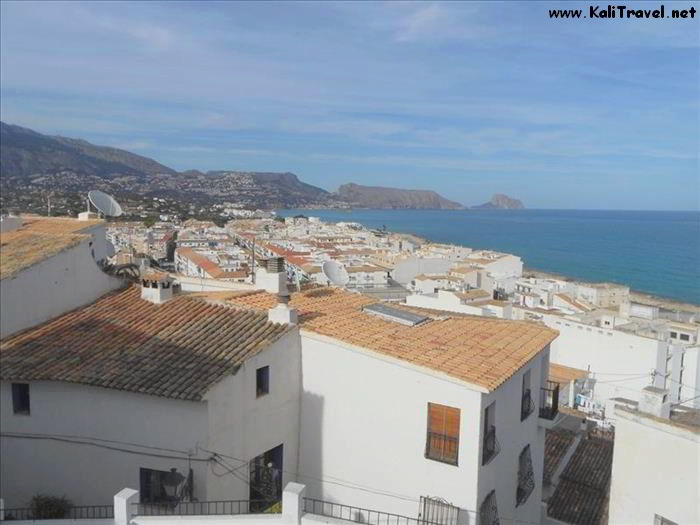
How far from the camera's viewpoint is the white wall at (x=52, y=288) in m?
6.27

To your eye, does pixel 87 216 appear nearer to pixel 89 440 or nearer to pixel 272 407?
pixel 89 440

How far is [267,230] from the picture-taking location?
98375 mm

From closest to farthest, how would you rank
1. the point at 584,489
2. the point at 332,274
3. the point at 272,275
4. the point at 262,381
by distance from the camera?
the point at 262,381 < the point at 272,275 < the point at 584,489 < the point at 332,274

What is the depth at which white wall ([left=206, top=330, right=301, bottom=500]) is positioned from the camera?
735 centimetres

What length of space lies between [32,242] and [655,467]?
8141 mm

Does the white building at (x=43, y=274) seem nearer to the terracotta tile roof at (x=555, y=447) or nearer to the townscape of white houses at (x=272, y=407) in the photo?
the townscape of white houses at (x=272, y=407)

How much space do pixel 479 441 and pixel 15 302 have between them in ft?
19.4

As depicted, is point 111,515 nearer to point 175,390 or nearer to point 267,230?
point 175,390

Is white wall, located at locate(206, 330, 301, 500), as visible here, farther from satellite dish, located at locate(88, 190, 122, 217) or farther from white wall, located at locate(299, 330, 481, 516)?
satellite dish, located at locate(88, 190, 122, 217)

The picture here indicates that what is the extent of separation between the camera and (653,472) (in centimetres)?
727

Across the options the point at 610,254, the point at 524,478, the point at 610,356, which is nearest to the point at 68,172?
the point at 524,478

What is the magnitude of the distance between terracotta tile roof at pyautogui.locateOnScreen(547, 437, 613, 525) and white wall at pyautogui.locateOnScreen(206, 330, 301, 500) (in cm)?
687

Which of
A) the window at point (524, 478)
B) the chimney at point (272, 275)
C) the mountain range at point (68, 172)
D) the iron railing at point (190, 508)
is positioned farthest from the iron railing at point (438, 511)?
the mountain range at point (68, 172)

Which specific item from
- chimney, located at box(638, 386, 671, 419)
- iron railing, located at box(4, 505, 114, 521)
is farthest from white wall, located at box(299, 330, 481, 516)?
iron railing, located at box(4, 505, 114, 521)
